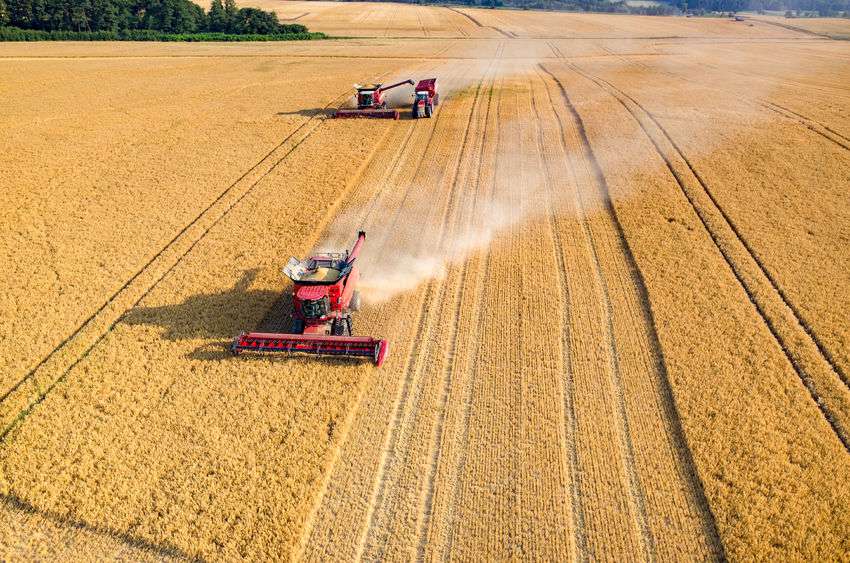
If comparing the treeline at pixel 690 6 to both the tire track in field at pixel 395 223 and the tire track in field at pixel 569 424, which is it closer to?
the tire track in field at pixel 395 223

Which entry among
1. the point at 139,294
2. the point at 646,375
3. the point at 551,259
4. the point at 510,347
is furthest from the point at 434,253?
the point at 139,294

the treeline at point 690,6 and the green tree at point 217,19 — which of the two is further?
the treeline at point 690,6

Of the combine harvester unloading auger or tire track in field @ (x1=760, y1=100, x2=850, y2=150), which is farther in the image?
the combine harvester unloading auger

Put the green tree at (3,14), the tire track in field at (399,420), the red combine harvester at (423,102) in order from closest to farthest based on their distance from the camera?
the tire track in field at (399,420) → the red combine harvester at (423,102) → the green tree at (3,14)

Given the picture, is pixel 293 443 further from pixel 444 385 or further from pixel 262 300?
pixel 262 300

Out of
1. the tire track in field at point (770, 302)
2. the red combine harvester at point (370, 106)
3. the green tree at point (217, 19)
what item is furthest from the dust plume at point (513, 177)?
the green tree at point (217, 19)

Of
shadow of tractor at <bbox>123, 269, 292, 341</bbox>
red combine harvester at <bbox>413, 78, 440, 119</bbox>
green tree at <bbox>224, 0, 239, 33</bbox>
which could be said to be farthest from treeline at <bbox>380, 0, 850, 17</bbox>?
shadow of tractor at <bbox>123, 269, 292, 341</bbox>

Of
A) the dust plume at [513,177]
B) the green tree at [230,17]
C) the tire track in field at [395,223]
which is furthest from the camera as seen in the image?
the green tree at [230,17]

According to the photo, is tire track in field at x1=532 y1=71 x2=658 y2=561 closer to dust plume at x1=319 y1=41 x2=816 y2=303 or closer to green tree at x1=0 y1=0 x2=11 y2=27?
dust plume at x1=319 y1=41 x2=816 y2=303
